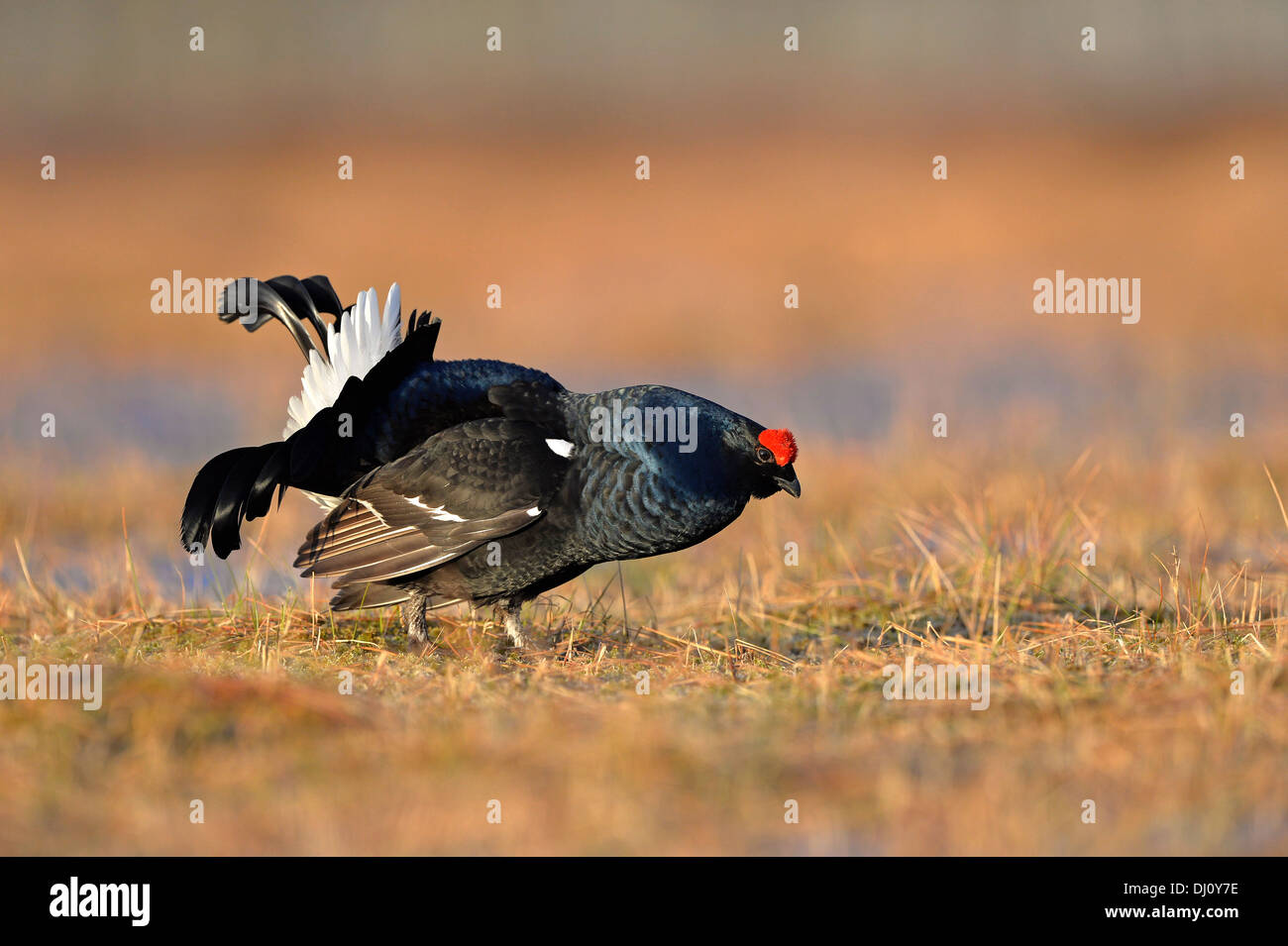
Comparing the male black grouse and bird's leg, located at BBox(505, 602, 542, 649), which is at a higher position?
the male black grouse

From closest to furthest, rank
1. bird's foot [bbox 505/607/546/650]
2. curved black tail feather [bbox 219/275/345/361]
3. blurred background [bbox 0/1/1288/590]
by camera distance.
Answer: bird's foot [bbox 505/607/546/650]
curved black tail feather [bbox 219/275/345/361]
blurred background [bbox 0/1/1288/590]

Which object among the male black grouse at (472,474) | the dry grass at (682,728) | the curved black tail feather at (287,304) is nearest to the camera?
the dry grass at (682,728)

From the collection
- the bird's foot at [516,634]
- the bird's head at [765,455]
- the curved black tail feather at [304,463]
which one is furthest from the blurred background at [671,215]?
the bird's head at [765,455]

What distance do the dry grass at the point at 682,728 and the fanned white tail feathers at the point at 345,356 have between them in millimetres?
913

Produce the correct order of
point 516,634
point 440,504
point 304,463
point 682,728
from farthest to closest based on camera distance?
1. point 516,634
2. point 304,463
3. point 440,504
4. point 682,728

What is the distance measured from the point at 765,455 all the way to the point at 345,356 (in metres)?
2.01

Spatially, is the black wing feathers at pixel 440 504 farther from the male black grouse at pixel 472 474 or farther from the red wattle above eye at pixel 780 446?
the red wattle above eye at pixel 780 446

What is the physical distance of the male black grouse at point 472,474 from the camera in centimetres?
602

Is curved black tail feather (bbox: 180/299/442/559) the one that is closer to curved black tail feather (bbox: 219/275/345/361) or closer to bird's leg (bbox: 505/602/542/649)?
curved black tail feather (bbox: 219/275/345/361)

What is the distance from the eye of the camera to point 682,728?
4.60 m

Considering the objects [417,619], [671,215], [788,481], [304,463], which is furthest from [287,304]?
[671,215]

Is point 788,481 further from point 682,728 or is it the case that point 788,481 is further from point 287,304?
point 287,304

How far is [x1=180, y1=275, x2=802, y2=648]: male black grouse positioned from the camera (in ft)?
19.8

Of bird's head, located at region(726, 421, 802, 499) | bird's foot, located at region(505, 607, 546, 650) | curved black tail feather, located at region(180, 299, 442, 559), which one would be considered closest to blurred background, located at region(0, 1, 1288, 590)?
curved black tail feather, located at region(180, 299, 442, 559)
